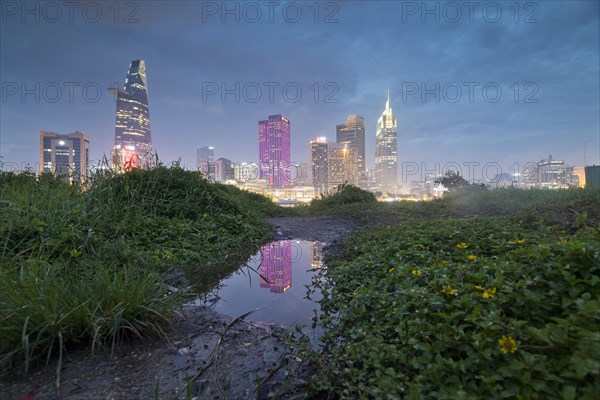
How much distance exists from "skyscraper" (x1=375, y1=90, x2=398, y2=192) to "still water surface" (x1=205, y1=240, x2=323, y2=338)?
151 ft

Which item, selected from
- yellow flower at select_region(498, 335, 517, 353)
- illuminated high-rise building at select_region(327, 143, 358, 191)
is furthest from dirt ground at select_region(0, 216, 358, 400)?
illuminated high-rise building at select_region(327, 143, 358, 191)

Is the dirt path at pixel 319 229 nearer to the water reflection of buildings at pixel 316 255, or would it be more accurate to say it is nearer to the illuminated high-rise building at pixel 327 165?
the water reflection of buildings at pixel 316 255

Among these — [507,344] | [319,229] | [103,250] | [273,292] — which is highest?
[103,250]

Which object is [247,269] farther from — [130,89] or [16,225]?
[130,89]

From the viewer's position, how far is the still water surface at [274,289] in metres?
2.81

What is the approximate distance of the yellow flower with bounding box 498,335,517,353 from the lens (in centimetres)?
132

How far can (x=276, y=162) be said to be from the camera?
32219mm

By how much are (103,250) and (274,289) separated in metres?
2.18

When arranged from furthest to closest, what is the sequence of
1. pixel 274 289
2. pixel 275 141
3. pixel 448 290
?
1. pixel 275 141
2. pixel 274 289
3. pixel 448 290

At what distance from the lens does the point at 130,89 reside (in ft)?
232

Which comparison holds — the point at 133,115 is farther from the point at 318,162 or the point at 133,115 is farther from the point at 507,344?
the point at 507,344

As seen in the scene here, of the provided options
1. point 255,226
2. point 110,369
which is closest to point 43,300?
point 110,369

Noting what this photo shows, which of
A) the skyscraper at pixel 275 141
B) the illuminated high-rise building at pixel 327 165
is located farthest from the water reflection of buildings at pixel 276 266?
the skyscraper at pixel 275 141

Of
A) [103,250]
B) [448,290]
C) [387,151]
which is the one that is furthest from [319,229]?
[387,151]
